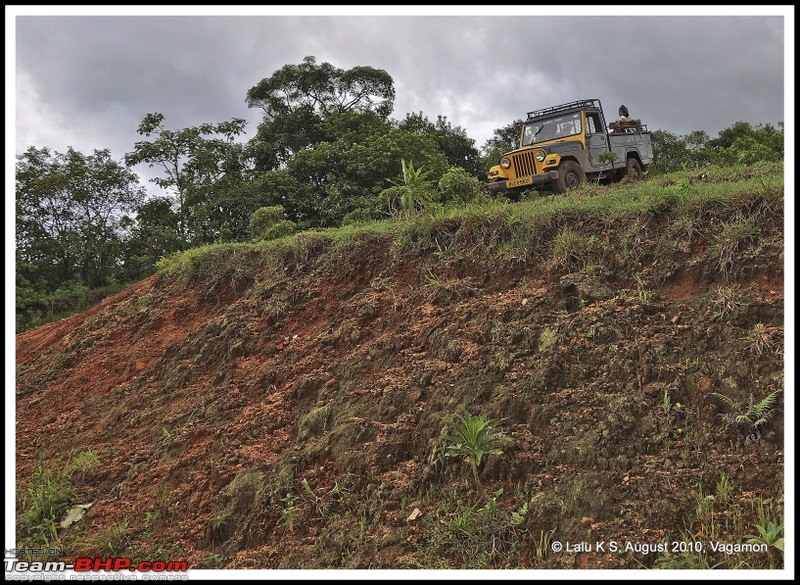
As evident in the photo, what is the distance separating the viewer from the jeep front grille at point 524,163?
10960 millimetres

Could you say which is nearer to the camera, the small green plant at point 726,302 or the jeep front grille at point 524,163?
the small green plant at point 726,302

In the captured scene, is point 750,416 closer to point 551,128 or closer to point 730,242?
point 730,242

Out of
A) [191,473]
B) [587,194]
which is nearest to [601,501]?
[191,473]

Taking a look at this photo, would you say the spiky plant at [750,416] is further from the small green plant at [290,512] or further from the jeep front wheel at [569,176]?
the jeep front wheel at [569,176]

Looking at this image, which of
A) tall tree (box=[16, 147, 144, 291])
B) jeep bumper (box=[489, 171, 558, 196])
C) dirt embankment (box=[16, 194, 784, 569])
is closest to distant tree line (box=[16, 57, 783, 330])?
tall tree (box=[16, 147, 144, 291])

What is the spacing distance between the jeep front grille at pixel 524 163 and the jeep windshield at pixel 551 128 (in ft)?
3.92

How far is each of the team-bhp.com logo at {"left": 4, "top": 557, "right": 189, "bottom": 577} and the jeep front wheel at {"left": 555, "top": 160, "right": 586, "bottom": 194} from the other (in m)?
8.71

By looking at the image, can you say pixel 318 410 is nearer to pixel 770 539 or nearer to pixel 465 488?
pixel 465 488

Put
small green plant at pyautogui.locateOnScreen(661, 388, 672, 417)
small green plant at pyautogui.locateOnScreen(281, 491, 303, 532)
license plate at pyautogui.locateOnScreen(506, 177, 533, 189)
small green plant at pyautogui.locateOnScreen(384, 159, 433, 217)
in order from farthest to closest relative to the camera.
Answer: license plate at pyautogui.locateOnScreen(506, 177, 533, 189)
small green plant at pyautogui.locateOnScreen(384, 159, 433, 217)
small green plant at pyautogui.locateOnScreen(281, 491, 303, 532)
small green plant at pyautogui.locateOnScreen(661, 388, 672, 417)

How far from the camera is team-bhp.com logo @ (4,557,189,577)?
412cm

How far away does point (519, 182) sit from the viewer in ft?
36.1

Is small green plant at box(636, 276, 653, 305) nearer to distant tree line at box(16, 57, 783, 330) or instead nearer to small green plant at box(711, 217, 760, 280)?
small green plant at box(711, 217, 760, 280)

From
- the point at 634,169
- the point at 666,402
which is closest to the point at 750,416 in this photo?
the point at 666,402

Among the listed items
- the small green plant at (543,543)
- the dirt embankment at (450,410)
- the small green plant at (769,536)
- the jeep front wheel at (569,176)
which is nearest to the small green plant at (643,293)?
the dirt embankment at (450,410)
